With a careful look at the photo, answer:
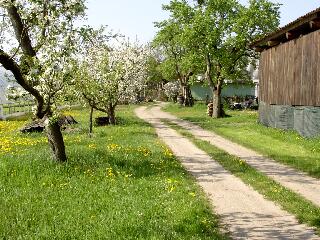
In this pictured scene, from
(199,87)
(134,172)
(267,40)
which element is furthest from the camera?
(199,87)

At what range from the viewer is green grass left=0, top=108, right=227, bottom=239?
9.33 metres

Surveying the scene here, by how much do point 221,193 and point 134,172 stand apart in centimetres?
338

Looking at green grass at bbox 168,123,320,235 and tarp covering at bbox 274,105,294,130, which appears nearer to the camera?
green grass at bbox 168,123,320,235

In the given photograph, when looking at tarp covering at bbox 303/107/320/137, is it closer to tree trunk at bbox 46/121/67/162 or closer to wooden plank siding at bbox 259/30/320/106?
wooden plank siding at bbox 259/30/320/106

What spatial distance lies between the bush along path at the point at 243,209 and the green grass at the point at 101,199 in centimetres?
43

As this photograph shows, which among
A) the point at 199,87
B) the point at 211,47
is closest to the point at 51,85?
the point at 211,47

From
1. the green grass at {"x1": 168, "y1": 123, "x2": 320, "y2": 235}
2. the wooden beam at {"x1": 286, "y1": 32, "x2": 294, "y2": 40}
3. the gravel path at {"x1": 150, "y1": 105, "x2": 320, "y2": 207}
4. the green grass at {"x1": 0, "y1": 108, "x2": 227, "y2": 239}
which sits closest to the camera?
the green grass at {"x1": 0, "y1": 108, "x2": 227, "y2": 239}

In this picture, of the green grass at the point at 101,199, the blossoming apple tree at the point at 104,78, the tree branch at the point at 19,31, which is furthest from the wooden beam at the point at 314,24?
the tree branch at the point at 19,31

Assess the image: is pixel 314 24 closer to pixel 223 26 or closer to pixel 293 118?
pixel 293 118

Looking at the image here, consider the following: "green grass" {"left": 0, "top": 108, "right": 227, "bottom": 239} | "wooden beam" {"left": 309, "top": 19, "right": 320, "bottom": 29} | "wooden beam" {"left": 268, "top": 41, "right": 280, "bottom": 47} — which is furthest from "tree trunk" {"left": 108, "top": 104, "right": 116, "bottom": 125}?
"green grass" {"left": 0, "top": 108, "right": 227, "bottom": 239}

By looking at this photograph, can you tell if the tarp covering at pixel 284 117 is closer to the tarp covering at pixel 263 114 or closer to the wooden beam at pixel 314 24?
the tarp covering at pixel 263 114

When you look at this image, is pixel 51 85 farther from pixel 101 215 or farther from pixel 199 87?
pixel 199 87

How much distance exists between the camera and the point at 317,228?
10023 mm

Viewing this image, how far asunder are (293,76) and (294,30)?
300 cm
